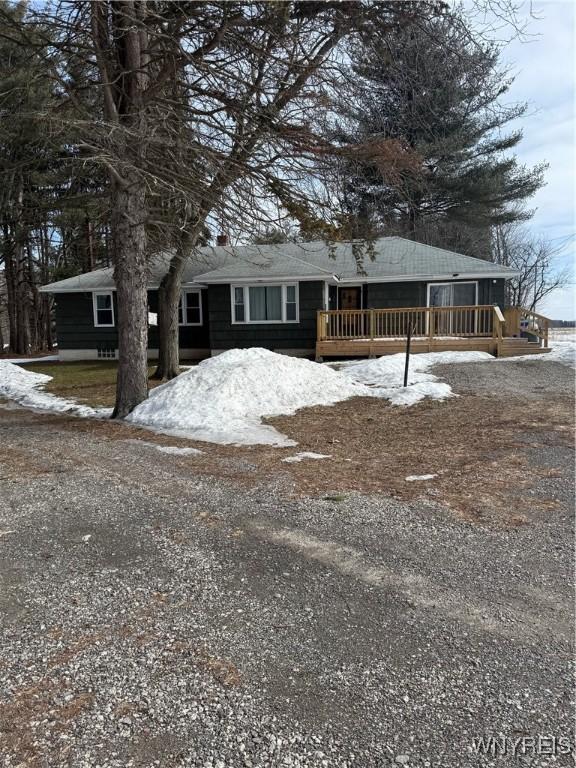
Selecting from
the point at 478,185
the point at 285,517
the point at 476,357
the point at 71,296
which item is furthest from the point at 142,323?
the point at 478,185

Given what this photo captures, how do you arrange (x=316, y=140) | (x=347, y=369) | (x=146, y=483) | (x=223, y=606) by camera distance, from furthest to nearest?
(x=347, y=369) → (x=316, y=140) → (x=146, y=483) → (x=223, y=606)

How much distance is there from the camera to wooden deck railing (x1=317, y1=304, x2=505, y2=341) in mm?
15656

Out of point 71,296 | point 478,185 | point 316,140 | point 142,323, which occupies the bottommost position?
point 142,323

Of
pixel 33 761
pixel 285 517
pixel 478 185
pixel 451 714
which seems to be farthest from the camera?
pixel 478 185

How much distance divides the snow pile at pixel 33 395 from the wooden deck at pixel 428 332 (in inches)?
314

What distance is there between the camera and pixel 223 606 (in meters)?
2.80

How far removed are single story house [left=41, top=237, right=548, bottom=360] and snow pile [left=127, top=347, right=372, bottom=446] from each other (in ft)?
18.7

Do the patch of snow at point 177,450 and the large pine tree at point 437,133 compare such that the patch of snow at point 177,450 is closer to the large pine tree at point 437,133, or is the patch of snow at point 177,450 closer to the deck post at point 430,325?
the large pine tree at point 437,133

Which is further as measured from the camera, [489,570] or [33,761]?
[489,570]

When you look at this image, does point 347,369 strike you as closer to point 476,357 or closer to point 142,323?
point 476,357

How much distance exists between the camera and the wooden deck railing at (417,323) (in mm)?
15656

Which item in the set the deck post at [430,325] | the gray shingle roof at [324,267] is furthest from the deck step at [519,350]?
the gray shingle roof at [324,267]

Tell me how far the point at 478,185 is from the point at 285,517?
2220 cm

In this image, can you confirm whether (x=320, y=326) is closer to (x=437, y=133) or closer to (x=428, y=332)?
(x=428, y=332)
